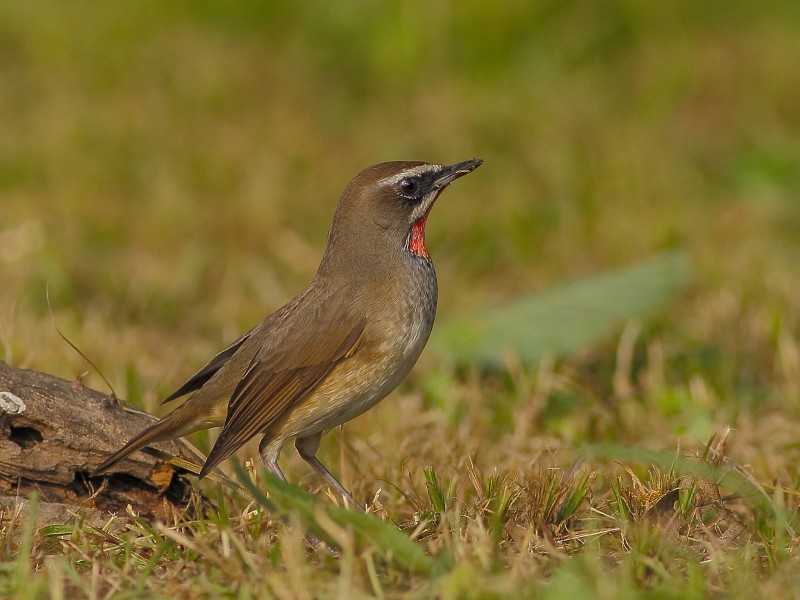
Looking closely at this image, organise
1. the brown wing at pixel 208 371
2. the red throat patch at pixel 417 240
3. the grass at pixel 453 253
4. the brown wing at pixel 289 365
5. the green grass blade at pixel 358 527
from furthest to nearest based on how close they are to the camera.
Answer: the red throat patch at pixel 417 240, the brown wing at pixel 208 371, the brown wing at pixel 289 365, the grass at pixel 453 253, the green grass blade at pixel 358 527

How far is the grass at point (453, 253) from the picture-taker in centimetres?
398

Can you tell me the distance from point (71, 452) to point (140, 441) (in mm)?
293

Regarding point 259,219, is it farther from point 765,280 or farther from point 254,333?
point 254,333

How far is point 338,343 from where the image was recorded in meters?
5.12

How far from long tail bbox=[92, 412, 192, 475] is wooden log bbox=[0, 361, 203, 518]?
89 millimetres

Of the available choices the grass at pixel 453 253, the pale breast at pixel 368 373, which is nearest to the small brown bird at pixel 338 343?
the pale breast at pixel 368 373

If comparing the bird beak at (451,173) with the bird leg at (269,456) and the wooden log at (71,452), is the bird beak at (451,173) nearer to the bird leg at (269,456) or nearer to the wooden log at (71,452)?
the bird leg at (269,456)

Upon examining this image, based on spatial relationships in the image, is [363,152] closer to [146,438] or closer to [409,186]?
[409,186]

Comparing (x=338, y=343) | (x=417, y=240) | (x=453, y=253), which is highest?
(x=417, y=240)

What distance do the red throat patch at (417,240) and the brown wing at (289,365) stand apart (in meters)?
0.48

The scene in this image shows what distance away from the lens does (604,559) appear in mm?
4023

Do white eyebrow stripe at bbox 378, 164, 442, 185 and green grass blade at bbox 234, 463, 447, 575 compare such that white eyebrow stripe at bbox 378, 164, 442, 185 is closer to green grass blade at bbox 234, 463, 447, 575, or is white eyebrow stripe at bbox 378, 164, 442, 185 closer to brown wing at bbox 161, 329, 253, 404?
brown wing at bbox 161, 329, 253, 404

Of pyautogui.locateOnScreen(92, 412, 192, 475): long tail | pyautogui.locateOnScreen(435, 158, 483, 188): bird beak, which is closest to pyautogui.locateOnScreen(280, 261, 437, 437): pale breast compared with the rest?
pyautogui.locateOnScreen(92, 412, 192, 475): long tail

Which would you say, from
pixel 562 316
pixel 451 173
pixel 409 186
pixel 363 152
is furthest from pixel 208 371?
pixel 363 152
